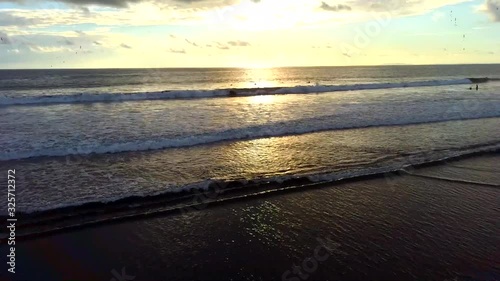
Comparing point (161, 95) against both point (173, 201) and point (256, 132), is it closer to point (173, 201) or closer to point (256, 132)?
point (256, 132)

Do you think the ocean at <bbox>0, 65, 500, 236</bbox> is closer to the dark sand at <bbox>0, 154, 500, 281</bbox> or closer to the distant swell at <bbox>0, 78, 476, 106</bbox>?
the dark sand at <bbox>0, 154, 500, 281</bbox>

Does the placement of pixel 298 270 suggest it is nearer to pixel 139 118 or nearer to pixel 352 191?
pixel 352 191

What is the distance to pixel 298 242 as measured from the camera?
6137 mm

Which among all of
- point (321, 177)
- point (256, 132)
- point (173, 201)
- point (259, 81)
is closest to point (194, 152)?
point (256, 132)

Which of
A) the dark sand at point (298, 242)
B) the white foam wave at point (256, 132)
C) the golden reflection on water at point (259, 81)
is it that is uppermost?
the golden reflection on water at point (259, 81)

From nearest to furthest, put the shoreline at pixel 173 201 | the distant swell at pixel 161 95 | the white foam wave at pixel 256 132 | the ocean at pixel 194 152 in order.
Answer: the shoreline at pixel 173 201, the ocean at pixel 194 152, the white foam wave at pixel 256 132, the distant swell at pixel 161 95

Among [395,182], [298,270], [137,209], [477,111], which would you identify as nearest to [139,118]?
[137,209]

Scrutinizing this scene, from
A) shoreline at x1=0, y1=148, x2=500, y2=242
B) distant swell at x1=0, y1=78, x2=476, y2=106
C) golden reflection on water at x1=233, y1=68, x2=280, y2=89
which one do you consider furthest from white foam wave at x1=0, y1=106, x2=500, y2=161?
golden reflection on water at x1=233, y1=68, x2=280, y2=89

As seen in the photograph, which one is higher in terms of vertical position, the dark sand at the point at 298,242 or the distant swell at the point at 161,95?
the distant swell at the point at 161,95

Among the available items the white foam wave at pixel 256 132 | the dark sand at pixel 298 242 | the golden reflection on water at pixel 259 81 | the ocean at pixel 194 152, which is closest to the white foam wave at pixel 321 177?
the ocean at pixel 194 152

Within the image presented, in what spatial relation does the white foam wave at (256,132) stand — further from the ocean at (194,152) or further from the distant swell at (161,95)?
the distant swell at (161,95)

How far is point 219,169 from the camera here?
34.0 ft

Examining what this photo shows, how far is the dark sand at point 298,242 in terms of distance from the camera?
208 inches

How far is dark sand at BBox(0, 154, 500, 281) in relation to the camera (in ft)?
17.3
